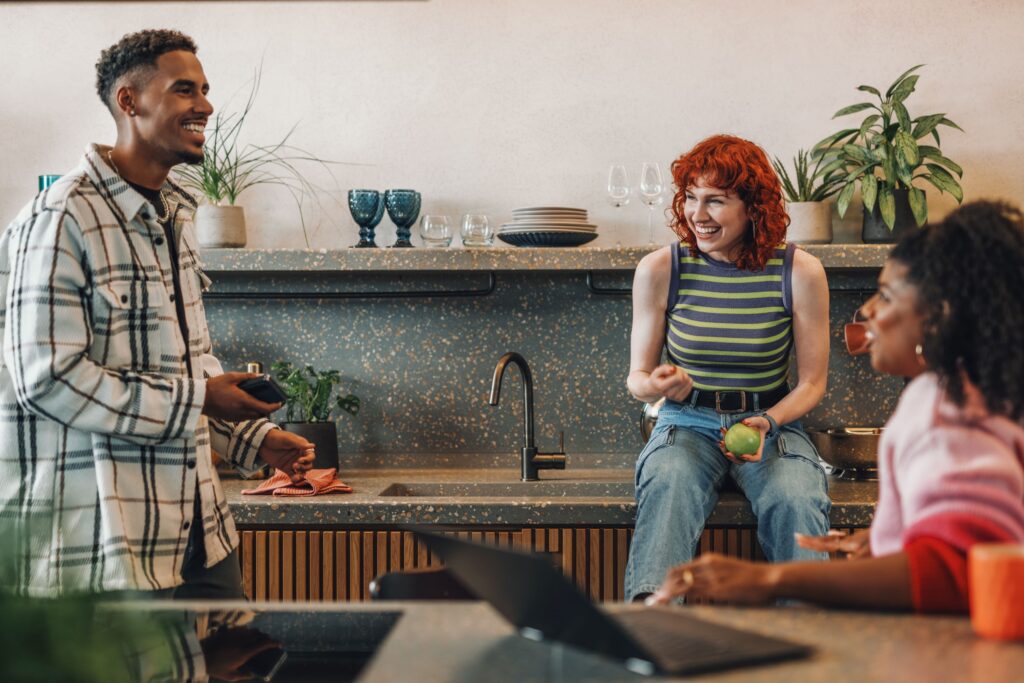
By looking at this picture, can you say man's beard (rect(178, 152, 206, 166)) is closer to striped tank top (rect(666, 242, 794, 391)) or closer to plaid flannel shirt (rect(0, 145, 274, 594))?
plaid flannel shirt (rect(0, 145, 274, 594))

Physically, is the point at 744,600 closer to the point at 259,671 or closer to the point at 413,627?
the point at 413,627

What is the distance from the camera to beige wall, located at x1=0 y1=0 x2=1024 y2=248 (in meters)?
3.04

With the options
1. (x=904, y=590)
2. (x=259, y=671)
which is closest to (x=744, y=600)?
(x=904, y=590)

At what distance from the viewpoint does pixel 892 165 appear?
2.85 m

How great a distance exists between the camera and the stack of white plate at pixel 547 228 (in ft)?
9.33

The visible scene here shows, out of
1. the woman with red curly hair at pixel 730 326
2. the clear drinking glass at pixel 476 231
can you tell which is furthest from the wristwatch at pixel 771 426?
the clear drinking glass at pixel 476 231

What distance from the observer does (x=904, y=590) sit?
1093 mm

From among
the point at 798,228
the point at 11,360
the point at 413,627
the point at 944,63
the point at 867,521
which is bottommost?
the point at 867,521

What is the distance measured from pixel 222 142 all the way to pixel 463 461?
112 centimetres

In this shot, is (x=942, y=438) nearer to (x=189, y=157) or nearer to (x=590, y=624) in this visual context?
(x=590, y=624)

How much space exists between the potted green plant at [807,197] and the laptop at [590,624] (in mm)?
1948

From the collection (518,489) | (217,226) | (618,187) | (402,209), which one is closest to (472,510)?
(518,489)

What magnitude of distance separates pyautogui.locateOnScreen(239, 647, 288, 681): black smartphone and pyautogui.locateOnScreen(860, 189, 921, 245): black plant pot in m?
2.23

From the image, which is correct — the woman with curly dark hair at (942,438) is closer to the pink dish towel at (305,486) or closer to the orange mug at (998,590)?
the orange mug at (998,590)
